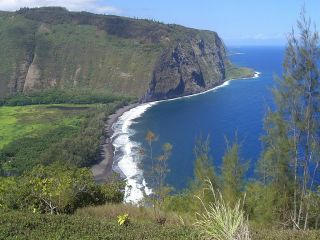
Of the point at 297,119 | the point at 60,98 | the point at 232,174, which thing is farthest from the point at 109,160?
the point at 60,98

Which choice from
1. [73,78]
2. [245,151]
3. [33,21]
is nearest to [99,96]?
[73,78]

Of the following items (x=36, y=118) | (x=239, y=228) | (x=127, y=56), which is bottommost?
(x=36, y=118)

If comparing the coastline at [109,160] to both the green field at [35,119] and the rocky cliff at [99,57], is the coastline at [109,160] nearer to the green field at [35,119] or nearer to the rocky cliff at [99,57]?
the green field at [35,119]

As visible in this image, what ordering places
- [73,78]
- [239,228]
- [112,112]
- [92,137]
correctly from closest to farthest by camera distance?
[239,228], [92,137], [112,112], [73,78]

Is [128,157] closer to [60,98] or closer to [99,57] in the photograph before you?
[60,98]

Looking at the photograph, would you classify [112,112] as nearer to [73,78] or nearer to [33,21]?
[73,78]

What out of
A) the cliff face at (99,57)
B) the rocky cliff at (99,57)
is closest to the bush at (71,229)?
the cliff face at (99,57)
